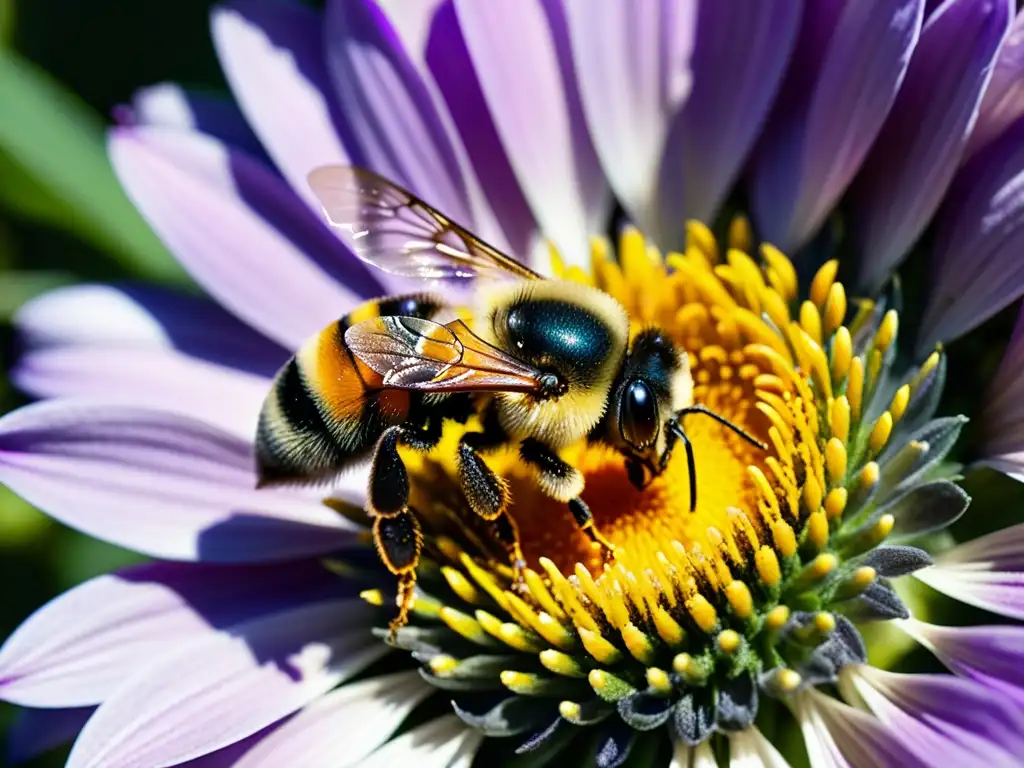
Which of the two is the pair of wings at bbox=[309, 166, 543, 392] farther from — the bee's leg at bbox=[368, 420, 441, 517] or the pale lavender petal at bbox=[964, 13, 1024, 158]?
the pale lavender petal at bbox=[964, 13, 1024, 158]

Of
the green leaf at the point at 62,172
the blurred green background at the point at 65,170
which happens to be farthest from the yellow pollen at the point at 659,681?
the green leaf at the point at 62,172

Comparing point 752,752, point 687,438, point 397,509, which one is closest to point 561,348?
point 687,438

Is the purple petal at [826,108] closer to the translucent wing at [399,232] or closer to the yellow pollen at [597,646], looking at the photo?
the translucent wing at [399,232]

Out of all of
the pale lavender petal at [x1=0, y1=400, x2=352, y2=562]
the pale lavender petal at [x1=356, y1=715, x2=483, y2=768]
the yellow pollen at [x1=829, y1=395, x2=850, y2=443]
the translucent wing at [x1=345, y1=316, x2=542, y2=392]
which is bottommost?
the pale lavender petal at [x1=356, y1=715, x2=483, y2=768]

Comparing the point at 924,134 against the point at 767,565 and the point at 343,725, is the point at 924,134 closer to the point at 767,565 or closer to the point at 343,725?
the point at 767,565

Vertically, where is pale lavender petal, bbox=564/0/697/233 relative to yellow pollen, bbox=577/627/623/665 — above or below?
above

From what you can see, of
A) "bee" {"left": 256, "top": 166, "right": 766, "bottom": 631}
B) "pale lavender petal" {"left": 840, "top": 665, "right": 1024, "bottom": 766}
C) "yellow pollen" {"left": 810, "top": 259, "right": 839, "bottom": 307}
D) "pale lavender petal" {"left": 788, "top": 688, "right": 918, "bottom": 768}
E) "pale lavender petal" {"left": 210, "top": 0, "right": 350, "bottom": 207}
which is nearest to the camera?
"pale lavender petal" {"left": 840, "top": 665, "right": 1024, "bottom": 766}

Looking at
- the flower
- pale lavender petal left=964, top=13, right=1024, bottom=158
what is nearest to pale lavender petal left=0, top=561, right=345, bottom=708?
the flower
